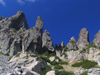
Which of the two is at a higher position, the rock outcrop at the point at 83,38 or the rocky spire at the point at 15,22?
the rocky spire at the point at 15,22

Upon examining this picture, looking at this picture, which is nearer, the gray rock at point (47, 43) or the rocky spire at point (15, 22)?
the gray rock at point (47, 43)

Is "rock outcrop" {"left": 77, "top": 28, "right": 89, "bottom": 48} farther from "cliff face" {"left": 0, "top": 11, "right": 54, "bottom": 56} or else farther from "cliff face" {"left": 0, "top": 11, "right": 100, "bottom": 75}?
"cliff face" {"left": 0, "top": 11, "right": 54, "bottom": 56}

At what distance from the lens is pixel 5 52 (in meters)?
38.1

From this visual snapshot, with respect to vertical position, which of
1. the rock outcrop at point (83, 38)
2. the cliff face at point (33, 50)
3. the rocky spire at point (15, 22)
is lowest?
the cliff face at point (33, 50)

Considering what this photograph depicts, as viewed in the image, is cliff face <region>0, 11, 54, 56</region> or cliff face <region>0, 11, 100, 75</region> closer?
cliff face <region>0, 11, 100, 75</region>

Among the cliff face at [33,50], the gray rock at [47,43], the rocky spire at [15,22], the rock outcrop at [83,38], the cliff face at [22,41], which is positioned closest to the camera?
the cliff face at [33,50]

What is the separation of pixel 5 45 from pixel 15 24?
29.5 metres

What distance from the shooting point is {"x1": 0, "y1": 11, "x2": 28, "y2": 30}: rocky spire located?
60.8 m

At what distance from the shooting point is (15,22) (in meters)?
67.5

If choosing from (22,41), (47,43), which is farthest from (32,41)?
(47,43)

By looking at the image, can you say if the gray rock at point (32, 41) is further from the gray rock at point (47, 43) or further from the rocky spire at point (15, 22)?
the rocky spire at point (15, 22)

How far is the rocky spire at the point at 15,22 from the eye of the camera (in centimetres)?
6079

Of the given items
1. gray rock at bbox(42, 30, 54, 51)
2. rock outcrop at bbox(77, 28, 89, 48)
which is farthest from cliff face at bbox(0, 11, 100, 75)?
rock outcrop at bbox(77, 28, 89, 48)

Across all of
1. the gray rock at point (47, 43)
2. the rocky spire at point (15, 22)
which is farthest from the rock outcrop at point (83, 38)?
the rocky spire at point (15, 22)
